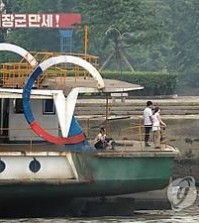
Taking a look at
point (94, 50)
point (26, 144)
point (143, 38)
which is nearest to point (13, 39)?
point (94, 50)

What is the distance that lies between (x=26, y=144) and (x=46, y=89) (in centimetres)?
144

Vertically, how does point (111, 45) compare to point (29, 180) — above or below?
above

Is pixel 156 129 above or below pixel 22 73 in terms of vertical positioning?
below

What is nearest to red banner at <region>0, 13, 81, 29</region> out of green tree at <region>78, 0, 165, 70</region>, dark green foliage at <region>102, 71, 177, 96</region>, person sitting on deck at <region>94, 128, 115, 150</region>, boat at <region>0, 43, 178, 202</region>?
green tree at <region>78, 0, 165, 70</region>

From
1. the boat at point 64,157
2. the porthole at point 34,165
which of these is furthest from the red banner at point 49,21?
the porthole at point 34,165

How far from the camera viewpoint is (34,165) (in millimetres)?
22469

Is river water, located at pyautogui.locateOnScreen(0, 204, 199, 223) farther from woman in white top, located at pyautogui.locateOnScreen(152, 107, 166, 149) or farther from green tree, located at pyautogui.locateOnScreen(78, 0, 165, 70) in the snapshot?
green tree, located at pyautogui.locateOnScreen(78, 0, 165, 70)

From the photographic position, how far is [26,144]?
76.2ft

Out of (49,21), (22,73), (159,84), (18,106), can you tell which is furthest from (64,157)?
(49,21)

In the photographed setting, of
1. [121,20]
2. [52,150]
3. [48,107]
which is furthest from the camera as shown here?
[121,20]

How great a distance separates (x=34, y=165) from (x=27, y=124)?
4.36 feet

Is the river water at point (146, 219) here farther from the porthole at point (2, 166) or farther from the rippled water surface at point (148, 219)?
the porthole at point (2, 166)

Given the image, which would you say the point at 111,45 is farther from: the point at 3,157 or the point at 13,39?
the point at 3,157

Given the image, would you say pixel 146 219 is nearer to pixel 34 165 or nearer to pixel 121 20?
pixel 34 165
